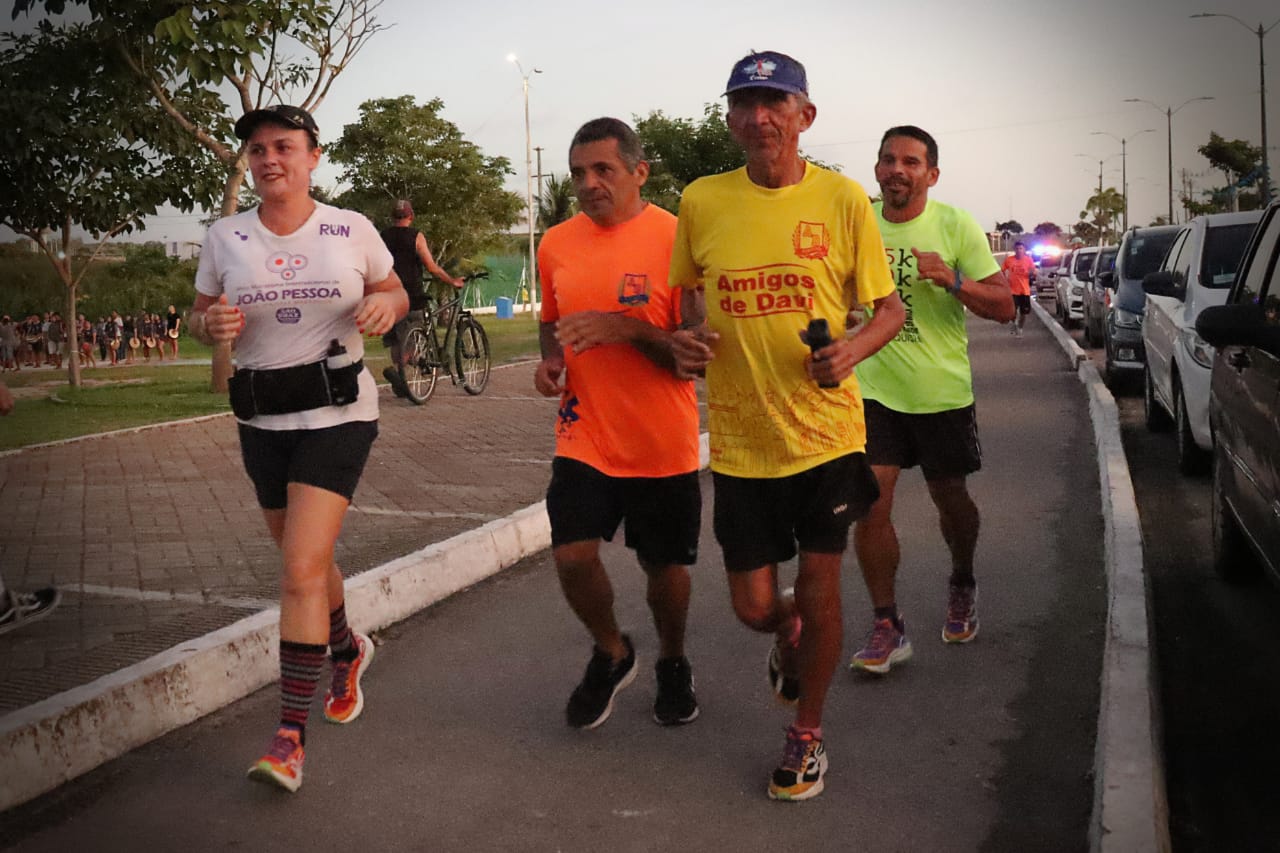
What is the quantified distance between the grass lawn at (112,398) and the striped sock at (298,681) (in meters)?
8.80

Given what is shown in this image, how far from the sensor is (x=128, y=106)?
1989 centimetres

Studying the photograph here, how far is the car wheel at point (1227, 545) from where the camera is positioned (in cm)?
695

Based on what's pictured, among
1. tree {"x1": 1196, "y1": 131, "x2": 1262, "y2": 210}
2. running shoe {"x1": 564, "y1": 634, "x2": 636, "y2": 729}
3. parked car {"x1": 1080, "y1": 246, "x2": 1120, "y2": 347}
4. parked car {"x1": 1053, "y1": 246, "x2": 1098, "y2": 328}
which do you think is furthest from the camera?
tree {"x1": 1196, "y1": 131, "x2": 1262, "y2": 210}

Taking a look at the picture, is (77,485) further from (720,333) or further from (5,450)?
(720,333)

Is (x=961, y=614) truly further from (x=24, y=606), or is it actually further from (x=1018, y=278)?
(x=1018, y=278)

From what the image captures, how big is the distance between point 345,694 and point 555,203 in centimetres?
7322

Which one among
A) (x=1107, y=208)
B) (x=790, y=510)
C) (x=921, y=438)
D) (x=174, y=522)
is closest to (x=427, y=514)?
(x=174, y=522)

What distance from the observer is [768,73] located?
4.05 meters

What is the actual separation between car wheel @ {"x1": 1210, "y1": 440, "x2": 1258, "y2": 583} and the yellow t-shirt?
3432mm

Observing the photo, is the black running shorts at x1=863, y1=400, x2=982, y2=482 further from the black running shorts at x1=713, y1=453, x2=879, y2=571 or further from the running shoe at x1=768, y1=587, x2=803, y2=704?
the black running shorts at x1=713, y1=453, x2=879, y2=571

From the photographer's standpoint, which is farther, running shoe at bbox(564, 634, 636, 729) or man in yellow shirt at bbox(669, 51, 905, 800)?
running shoe at bbox(564, 634, 636, 729)

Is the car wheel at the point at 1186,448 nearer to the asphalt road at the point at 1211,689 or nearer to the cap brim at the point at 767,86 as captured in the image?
the asphalt road at the point at 1211,689


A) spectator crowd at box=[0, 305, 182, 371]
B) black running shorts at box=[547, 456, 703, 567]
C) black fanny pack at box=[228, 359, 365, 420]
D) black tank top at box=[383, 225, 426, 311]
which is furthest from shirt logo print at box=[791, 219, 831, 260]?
spectator crowd at box=[0, 305, 182, 371]

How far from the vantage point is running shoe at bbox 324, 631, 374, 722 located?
16.6ft
